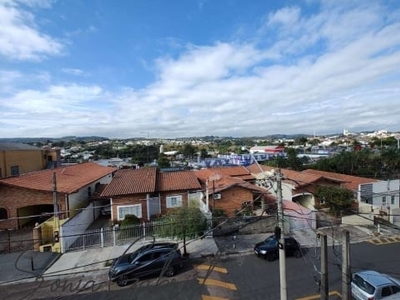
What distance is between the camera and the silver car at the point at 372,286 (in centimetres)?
1041

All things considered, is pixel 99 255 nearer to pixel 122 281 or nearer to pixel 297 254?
pixel 122 281

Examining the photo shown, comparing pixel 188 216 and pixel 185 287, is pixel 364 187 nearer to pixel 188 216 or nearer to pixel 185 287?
pixel 188 216

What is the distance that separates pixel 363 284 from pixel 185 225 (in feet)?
29.5

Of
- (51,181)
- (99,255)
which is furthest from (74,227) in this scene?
(51,181)

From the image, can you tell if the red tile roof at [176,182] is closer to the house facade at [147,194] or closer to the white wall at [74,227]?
the house facade at [147,194]

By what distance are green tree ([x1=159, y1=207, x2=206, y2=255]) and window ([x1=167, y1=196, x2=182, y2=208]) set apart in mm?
6539

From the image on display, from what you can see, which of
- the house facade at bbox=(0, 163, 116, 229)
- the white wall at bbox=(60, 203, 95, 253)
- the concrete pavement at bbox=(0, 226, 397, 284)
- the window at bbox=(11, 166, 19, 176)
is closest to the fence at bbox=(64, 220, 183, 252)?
the white wall at bbox=(60, 203, 95, 253)

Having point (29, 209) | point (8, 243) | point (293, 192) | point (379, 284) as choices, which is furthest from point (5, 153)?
point (379, 284)

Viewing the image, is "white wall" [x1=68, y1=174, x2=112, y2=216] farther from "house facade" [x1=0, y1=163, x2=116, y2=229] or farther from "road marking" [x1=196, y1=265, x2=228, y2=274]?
"road marking" [x1=196, y1=265, x2=228, y2=274]

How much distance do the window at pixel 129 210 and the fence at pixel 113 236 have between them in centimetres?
355

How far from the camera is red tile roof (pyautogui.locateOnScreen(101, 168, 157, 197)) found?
21.8 meters

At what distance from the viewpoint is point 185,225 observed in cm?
1594

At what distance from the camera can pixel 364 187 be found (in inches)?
1045

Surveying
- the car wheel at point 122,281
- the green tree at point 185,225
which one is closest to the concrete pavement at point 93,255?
the green tree at point 185,225
